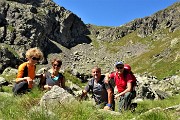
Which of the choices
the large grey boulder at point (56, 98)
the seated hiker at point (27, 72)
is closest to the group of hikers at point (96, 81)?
the seated hiker at point (27, 72)

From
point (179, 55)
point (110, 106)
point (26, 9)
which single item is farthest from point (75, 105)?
point (26, 9)

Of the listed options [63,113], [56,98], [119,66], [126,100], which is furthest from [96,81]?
[63,113]

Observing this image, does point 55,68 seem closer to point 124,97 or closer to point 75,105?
point 124,97

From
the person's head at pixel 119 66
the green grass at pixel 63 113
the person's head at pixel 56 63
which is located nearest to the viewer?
the green grass at pixel 63 113

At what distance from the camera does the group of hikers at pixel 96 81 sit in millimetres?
12797

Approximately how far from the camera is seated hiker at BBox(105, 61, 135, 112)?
12766 millimetres

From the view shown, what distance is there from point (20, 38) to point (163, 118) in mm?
160833

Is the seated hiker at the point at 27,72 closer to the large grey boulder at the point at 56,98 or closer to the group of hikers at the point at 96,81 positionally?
the group of hikers at the point at 96,81

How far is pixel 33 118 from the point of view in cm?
768

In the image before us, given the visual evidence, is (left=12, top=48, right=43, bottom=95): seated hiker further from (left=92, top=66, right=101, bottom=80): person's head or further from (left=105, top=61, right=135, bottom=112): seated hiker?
(left=105, top=61, right=135, bottom=112): seated hiker

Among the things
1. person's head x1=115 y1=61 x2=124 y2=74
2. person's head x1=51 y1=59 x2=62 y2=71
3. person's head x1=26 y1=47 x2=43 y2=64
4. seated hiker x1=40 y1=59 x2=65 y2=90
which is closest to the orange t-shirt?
person's head x1=26 y1=47 x2=43 y2=64

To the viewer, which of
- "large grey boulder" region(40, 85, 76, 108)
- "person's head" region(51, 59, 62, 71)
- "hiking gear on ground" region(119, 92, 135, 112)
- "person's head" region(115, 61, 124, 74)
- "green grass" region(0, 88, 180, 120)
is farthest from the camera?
"person's head" region(51, 59, 62, 71)

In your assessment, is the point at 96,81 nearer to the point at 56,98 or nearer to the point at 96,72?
the point at 96,72

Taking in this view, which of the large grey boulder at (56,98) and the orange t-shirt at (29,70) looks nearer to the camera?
the large grey boulder at (56,98)
